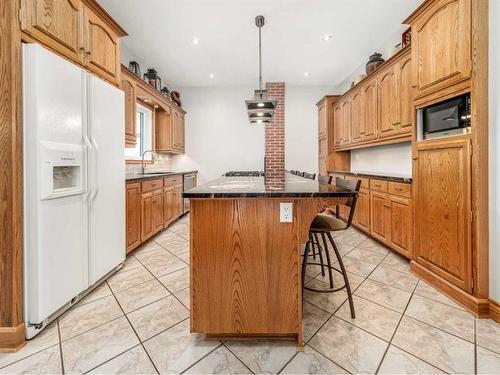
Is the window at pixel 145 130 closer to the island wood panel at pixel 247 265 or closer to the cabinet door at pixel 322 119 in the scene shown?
the cabinet door at pixel 322 119

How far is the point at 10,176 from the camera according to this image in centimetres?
147

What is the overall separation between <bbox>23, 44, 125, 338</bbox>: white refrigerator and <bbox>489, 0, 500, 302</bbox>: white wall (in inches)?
118

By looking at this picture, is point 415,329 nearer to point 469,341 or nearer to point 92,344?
point 469,341

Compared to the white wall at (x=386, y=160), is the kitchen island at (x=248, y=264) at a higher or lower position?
lower

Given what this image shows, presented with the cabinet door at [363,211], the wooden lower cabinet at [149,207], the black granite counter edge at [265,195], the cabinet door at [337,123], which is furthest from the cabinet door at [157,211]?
the cabinet door at [337,123]

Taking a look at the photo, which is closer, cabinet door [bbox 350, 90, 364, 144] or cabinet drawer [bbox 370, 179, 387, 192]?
→ cabinet drawer [bbox 370, 179, 387, 192]

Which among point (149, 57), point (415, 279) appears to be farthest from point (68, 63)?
point (415, 279)

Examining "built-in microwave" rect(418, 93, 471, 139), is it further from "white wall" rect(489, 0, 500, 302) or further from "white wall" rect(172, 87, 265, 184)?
"white wall" rect(172, 87, 265, 184)

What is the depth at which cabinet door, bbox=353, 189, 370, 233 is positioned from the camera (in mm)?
→ 3564

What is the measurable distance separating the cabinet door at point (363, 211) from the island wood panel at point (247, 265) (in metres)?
2.45

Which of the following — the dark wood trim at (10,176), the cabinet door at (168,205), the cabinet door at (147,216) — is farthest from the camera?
the cabinet door at (168,205)

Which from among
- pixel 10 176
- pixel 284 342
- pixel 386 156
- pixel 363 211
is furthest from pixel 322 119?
pixel 10 176

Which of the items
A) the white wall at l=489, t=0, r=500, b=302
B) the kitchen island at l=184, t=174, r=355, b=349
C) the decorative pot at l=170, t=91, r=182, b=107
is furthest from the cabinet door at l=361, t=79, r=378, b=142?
the decorative pot at l=170, t=91, r=182, b=107

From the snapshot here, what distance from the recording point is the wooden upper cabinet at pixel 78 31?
62.2 inches
